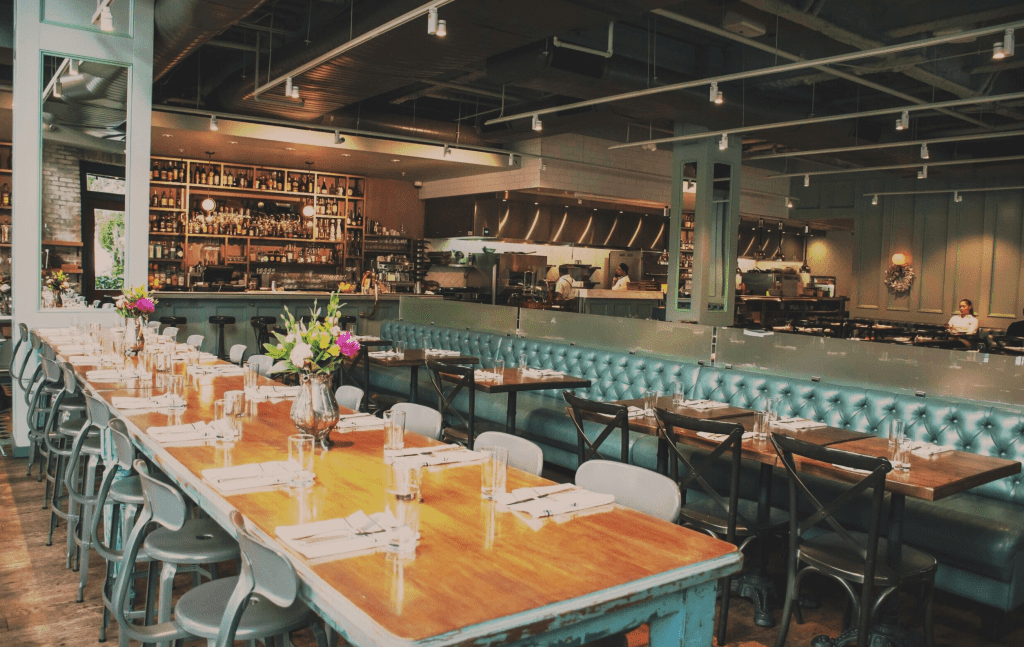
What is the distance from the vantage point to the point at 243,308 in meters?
10.8

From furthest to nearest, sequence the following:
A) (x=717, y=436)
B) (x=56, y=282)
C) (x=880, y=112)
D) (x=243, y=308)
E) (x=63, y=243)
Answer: (x=243, y=308)
(x=880, y=112)
(x=56, y=282)
(x=63, y=243)
(x=717, y=436)

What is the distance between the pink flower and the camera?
3145 millimetres

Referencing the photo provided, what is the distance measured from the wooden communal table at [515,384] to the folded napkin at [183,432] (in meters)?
2.33

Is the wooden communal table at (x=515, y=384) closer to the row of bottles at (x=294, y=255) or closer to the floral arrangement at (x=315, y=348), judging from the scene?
the floral arrangement at (x=315, y=348)

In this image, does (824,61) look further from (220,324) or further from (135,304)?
(220,324)

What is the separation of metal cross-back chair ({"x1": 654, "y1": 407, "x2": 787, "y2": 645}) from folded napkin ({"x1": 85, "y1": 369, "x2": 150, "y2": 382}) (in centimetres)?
307

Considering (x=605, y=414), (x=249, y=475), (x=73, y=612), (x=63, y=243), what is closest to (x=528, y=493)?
(x=249, y=475)

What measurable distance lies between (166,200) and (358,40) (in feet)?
24.7

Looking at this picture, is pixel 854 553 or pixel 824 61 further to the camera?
pixel 824 61

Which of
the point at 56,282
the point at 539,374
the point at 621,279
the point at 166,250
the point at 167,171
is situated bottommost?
the point at 539,374

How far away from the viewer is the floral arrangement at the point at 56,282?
737 centimetres

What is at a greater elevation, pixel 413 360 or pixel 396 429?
pixel 396 429

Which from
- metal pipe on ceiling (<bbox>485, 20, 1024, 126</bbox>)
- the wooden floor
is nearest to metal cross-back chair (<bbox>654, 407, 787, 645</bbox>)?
the wooden floor

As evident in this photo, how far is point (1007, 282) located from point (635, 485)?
14.9m
